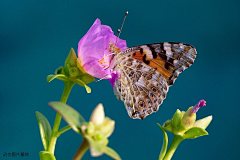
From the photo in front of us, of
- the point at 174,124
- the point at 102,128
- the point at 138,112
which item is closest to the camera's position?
the point at 102,128

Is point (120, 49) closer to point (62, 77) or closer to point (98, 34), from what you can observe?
point (98, 34)

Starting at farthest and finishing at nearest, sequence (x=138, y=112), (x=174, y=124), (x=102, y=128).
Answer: (x=138, y=112)
(x=174, y=124)
(x=102, y=128)

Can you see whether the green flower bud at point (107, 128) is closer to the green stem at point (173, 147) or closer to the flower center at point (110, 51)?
the green stem at point (173, 147)

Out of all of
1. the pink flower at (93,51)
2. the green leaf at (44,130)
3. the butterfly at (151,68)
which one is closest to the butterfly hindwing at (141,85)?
the butterfly at (151,68)

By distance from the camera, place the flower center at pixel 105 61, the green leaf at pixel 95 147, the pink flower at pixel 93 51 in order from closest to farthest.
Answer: the green leaf at pixel 95 147 < the pink flower at pixel 93 51 < the flower center at pixel 105 61

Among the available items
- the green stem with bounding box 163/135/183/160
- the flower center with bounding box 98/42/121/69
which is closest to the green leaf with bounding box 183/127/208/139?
the green stem with bounding box 163/135/183/160

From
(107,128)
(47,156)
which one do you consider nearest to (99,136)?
(107,128)

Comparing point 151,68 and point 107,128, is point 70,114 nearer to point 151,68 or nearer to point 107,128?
point 107,128

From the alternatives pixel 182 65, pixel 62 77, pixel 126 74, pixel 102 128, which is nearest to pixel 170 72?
pixel 182 65

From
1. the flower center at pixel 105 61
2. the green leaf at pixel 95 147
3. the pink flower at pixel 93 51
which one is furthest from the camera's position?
the flower center at pixel 105 61
